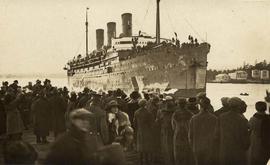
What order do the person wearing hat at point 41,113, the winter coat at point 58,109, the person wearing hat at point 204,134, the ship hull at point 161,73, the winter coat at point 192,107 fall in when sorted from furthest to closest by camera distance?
the ship hull at point 161,73, the person wearing hat at point 41,113, the winter coat at point 58,109, the winter coat at point 192,107, the person wearing hat at point 204,134

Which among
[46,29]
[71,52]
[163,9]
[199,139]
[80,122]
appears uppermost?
[163,9]

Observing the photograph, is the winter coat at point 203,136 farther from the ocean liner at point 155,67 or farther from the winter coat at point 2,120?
the winter coat at point 2,120

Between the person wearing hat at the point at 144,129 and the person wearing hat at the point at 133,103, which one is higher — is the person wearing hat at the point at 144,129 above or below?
below

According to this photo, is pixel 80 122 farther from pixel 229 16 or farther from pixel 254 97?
pixel 229 16

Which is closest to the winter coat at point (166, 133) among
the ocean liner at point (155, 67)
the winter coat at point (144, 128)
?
the winter coat at point (144, 128)

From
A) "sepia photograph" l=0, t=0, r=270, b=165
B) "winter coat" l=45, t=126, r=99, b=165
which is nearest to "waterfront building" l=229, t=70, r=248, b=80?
"sepia photograph" l=0, t=0, r=270, b=165

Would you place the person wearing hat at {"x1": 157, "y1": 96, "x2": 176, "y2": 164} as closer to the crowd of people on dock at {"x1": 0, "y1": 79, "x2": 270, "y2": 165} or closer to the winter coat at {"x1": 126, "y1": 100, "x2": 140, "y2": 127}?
the crowd of people on dock at {"x1": 0, "y1": 79, "x2": 270, "y2": 165}

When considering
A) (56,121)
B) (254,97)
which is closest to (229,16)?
(254,97)

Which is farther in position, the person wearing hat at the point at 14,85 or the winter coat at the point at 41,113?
the winter coat at the point at 41,113
